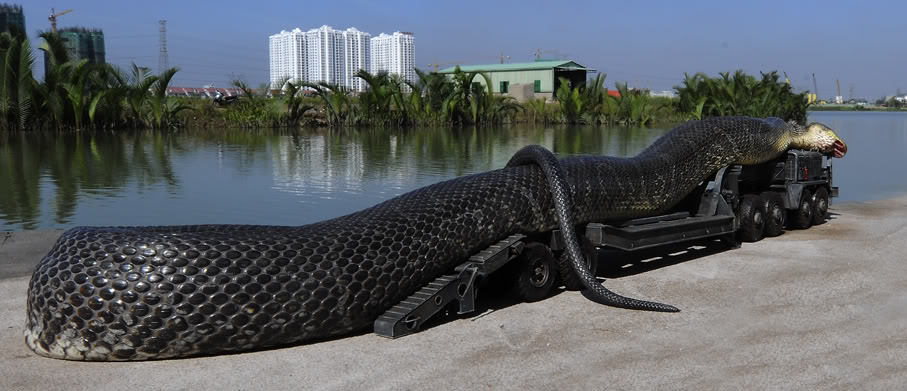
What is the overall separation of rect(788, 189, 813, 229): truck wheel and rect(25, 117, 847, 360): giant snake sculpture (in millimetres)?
5571

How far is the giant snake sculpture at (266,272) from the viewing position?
19.2 feet

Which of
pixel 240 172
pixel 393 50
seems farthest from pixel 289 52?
pixel 240 172

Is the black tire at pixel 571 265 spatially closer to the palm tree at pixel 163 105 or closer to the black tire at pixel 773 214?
the black tire at pixel 773 214

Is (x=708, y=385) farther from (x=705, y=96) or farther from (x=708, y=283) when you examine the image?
(x=705, y=96)

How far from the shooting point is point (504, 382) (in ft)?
18.1

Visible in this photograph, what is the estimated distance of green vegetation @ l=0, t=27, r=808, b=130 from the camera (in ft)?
119

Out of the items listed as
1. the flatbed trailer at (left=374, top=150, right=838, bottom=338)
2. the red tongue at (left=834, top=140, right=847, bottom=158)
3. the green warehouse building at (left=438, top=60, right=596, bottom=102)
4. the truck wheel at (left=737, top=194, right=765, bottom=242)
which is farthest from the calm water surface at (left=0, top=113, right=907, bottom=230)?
the green warehouse building at (left=438, top=60, right=596, bottom=102)

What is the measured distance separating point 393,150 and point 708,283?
2168cm

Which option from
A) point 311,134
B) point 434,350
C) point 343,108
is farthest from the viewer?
point 343,108

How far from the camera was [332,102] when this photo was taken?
47.0 metres

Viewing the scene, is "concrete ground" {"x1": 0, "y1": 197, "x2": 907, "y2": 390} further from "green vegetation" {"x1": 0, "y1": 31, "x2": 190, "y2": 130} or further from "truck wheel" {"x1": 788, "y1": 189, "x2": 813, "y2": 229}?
"green vegetation" {"x1": 0, "y1": 31, "x2": 190, "y2": 130}

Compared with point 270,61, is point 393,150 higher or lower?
lower

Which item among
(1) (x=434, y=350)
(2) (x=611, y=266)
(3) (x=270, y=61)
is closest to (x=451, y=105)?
(2) (x=611, y=266)

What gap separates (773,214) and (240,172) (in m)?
14.3
